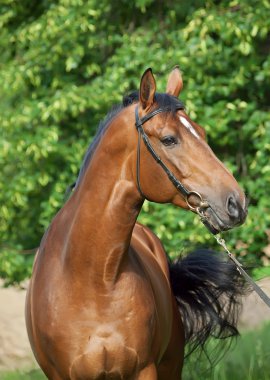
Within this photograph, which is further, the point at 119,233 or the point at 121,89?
the point at 121,89

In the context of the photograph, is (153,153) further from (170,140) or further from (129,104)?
(129,104)

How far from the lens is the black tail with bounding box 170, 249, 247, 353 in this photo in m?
5.73

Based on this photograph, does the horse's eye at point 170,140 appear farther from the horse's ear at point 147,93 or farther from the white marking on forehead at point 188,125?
the horse's ear at point 147,93

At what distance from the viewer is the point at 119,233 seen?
4312 mm

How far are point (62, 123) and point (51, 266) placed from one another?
4884mm

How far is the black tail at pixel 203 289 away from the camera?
18.8 feet

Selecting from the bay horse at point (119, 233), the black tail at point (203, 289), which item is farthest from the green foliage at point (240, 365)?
the bay horse at point (119, 233)

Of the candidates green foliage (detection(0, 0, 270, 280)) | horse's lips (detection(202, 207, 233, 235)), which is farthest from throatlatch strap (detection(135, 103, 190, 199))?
green foliage (detection(0, 0, 270, 280))

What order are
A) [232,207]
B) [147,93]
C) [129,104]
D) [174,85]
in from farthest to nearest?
[174,85] < [129,104] < [147,93] < [232,207]

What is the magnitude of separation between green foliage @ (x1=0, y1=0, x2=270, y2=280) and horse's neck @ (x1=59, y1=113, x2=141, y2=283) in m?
3.70

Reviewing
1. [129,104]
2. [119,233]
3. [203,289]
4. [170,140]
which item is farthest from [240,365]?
[170,140]

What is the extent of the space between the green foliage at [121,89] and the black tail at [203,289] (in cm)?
216

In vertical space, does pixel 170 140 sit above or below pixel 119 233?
above

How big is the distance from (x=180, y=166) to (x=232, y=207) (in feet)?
0.95
